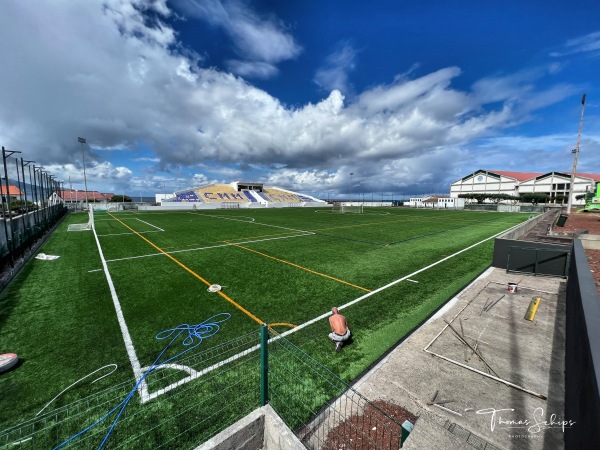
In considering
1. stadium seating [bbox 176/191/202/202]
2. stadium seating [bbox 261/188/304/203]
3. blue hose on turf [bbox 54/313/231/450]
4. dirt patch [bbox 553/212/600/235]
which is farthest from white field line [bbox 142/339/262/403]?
stadium seating [bbox 261/188/304/203]

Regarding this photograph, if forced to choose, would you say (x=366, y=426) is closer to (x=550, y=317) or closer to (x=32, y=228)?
(x=550, y=317)

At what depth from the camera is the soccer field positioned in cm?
575

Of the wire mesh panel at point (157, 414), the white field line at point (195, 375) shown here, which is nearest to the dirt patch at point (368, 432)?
the wire mesh panel at point (157, 414)

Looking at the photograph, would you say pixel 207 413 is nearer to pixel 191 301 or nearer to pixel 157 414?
pixel 157 414

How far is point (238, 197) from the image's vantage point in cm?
9588

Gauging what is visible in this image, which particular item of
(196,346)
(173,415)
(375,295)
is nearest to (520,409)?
(375,295)

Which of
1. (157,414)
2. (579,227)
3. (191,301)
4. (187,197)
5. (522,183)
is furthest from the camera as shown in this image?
(522,183)

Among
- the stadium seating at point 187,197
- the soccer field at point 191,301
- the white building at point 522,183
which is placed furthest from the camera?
the white building at point 522,183

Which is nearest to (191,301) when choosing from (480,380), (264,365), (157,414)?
(157,414)

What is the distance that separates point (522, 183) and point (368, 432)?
118 metres

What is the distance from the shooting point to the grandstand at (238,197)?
261 ft

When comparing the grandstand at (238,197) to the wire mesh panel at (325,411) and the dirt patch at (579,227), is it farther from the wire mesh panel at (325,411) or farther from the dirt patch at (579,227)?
the wire mesh panel at (325,411)

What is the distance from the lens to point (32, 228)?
1814 centimetres

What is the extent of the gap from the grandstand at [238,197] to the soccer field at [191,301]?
205 ft
